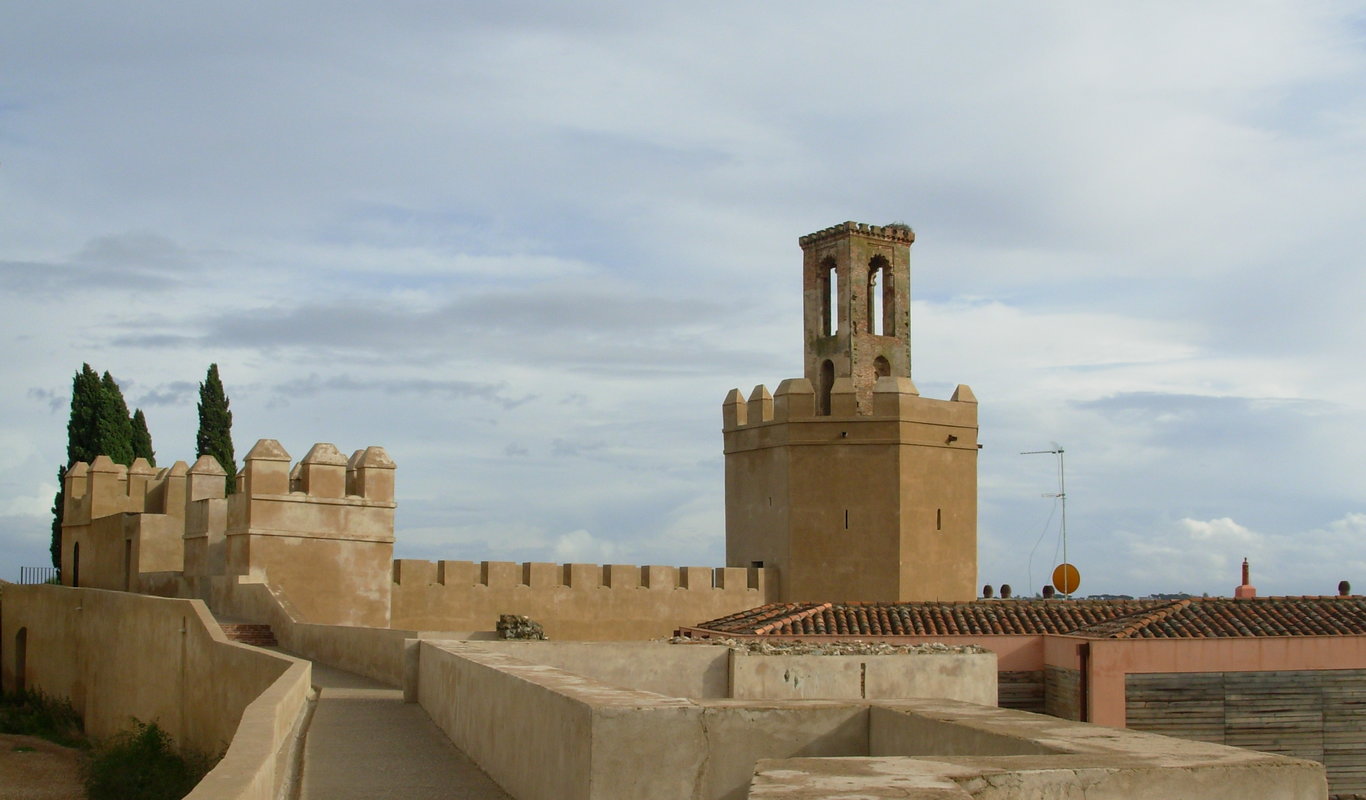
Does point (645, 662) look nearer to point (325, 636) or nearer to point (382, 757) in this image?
point (382, 757)

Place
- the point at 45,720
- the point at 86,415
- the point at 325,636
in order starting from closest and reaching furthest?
the point at 325,636 → the point at 45,720 → the point at 86,415

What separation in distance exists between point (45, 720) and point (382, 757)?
1740 centimetres

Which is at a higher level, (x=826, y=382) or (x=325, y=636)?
(x=826, y=382)

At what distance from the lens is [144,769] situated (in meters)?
15.7

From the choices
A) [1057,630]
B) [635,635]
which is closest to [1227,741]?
[1057,630]

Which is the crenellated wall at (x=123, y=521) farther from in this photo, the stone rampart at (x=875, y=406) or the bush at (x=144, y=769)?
the stone rampart at (x=875, y=406)

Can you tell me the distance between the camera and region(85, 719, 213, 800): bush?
14641 mm

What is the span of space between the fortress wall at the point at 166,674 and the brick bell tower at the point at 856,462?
37.9 ft

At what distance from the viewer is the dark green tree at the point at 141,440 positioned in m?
33.0

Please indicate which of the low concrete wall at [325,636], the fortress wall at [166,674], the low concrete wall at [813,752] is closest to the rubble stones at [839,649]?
the low concrete wall at [325,636]

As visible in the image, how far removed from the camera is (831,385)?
27594 mm

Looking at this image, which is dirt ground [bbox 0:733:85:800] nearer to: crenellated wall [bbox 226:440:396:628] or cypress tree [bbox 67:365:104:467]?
crenellated wall [bbox 226:440:396:628]

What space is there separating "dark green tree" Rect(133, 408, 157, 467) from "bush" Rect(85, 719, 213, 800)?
55.5 feet

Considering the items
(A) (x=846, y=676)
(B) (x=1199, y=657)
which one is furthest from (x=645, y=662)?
(B) (x=1199, y=657)
